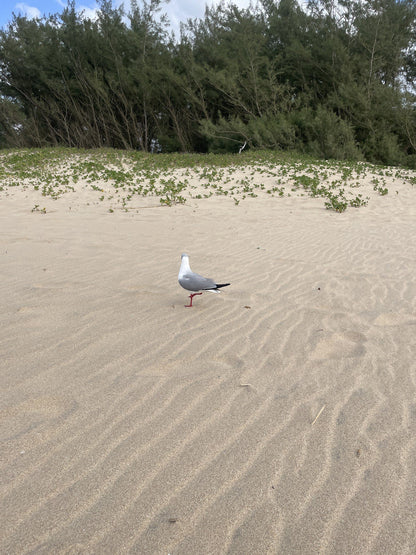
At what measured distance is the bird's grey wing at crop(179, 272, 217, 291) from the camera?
12.7 ft

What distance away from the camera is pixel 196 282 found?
3.93m

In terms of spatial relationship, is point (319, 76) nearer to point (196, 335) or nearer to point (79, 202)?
point (79, 202)

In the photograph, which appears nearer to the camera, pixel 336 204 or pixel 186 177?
pixel 336 204

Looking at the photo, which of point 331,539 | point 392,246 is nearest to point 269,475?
point 331,539

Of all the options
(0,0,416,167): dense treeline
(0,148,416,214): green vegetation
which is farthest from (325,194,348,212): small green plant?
(0,0,416,167): dense treeline

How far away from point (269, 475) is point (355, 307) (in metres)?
2.80

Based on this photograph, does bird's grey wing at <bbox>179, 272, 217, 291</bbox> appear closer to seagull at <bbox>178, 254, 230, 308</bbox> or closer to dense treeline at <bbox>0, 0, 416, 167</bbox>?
seagull at <bbox>178, 254, 230, 308</bbox>

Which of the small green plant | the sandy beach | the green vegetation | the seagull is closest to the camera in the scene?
the sandy beach

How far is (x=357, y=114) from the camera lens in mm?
20625

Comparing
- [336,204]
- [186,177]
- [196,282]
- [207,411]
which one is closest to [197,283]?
[196,282]

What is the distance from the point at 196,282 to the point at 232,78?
21.2m

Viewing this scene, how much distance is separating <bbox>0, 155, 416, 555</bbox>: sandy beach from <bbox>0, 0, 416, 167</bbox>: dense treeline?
1770 cm

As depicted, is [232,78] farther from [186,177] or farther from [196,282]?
[196,282]

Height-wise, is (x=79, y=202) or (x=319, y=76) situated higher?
(x=319, y=76)
